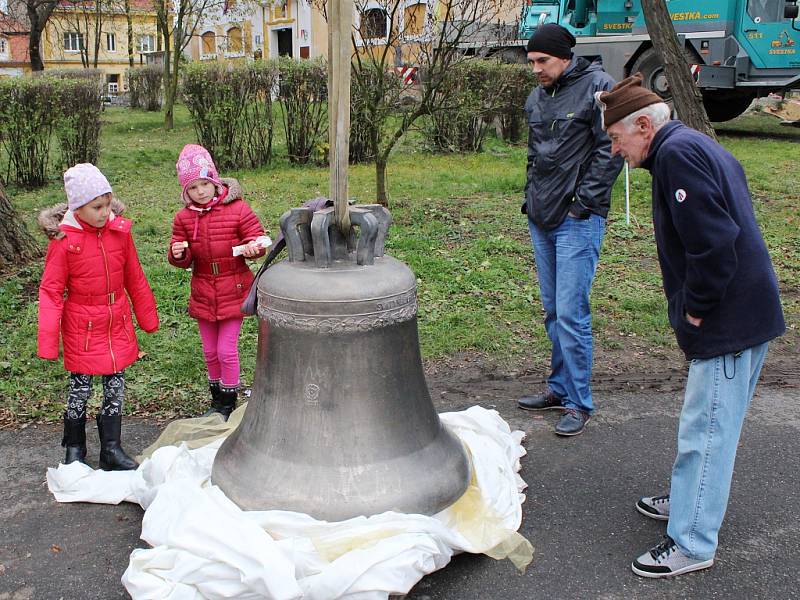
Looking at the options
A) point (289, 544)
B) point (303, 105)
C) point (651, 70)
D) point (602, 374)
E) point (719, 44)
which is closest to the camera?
point (289, 544)

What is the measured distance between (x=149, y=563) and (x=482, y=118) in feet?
35.4

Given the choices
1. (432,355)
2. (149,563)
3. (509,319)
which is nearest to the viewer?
(149,563)

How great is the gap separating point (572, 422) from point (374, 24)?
20.0 feet

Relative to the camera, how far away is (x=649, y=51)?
14555mm

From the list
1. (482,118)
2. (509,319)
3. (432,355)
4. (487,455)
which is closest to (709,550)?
(487,455)

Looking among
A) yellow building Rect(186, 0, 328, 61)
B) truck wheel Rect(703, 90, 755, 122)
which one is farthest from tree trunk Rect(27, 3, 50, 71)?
truck wheel Rect(703, 90, 755, 122)

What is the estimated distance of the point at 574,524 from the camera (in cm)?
317

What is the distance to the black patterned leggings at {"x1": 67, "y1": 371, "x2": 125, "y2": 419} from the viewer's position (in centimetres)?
353

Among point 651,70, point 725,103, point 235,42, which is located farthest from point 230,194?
point 235,42

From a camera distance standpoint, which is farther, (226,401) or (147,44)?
(147,44)

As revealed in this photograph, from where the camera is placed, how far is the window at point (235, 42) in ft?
120

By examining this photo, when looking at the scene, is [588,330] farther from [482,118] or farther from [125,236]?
[482,118]

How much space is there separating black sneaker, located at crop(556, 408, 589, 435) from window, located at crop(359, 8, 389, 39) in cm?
559

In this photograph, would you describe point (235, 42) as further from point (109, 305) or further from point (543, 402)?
point (109, 305)
